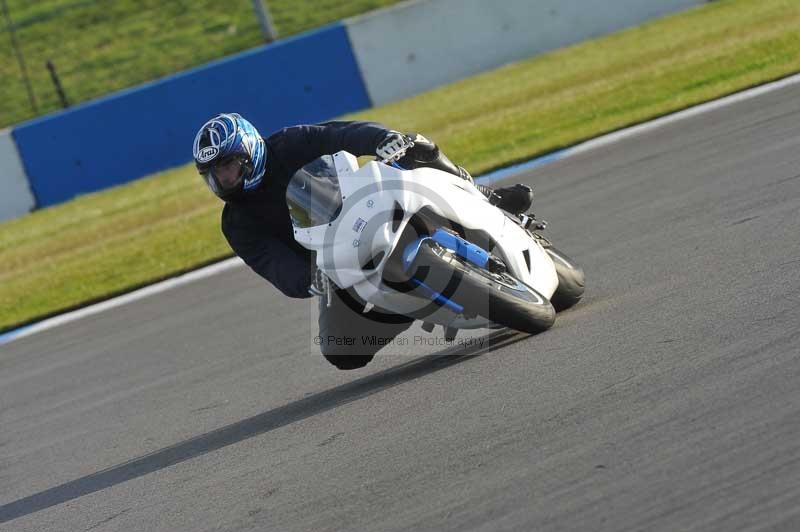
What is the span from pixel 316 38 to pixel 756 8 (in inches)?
276

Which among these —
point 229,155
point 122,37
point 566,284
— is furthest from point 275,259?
point 122,37

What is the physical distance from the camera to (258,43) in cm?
2859

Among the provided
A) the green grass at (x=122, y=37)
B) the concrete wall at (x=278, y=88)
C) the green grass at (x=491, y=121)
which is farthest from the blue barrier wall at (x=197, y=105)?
the green grass at (x=122, y=37)

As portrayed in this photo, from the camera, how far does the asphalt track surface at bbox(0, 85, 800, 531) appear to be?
13.7 ft

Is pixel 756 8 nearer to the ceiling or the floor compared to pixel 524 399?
nearer to the floor

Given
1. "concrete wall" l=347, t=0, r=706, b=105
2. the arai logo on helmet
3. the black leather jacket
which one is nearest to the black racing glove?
the black leather jacket

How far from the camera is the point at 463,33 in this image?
2198 cm

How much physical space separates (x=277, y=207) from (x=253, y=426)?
115 cm

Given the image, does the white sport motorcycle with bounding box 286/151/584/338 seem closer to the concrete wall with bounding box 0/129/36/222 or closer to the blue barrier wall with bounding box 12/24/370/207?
the blue barrier wall with bounding box 12/24/370/207

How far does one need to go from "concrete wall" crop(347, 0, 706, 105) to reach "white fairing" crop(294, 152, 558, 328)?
15537 mm

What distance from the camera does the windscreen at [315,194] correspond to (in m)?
6.13

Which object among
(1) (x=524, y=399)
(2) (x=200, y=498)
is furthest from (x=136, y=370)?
(1) (x=524, y=399)

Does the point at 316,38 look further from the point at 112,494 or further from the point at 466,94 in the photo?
the point at 112,494

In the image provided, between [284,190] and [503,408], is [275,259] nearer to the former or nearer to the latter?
[284,190]
